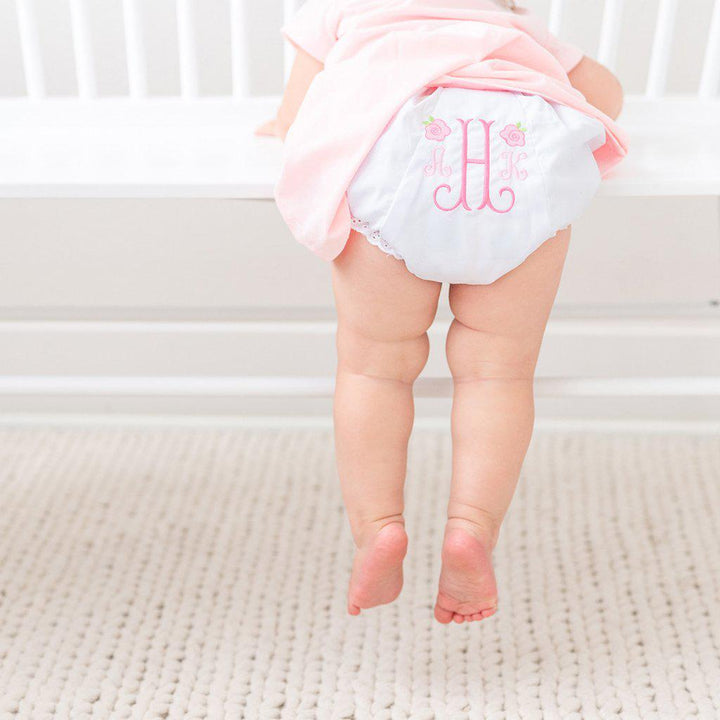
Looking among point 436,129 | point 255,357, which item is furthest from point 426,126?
point 255,357

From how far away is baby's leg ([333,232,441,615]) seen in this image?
37.7 inches

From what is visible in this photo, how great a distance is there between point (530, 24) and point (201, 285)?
85 cm

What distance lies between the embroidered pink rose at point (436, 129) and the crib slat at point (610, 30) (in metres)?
0.44

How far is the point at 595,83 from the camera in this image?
3.54 feet

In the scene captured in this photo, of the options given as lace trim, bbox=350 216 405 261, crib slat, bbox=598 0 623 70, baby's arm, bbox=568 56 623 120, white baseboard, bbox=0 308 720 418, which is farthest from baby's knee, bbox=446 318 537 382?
white baseboard, bbox=0 308 720 418

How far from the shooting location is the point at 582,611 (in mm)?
1281

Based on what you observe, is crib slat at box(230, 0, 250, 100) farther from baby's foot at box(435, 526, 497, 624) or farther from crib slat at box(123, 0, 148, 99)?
baby's foot at box(435, 526, 497, 624)

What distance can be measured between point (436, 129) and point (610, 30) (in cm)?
48

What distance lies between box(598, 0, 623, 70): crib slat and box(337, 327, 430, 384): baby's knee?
1.66 ft

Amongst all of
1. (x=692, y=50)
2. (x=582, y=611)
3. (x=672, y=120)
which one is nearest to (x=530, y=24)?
(x=672, y=120)

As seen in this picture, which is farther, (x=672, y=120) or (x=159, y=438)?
(x=159, y=438)

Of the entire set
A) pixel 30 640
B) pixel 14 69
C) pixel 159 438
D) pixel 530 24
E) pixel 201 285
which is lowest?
pixel 159 438

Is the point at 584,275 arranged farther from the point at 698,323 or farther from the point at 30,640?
the point at 30,640

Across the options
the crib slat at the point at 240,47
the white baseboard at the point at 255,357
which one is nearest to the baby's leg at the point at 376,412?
the crib slat at the point at 240,47
